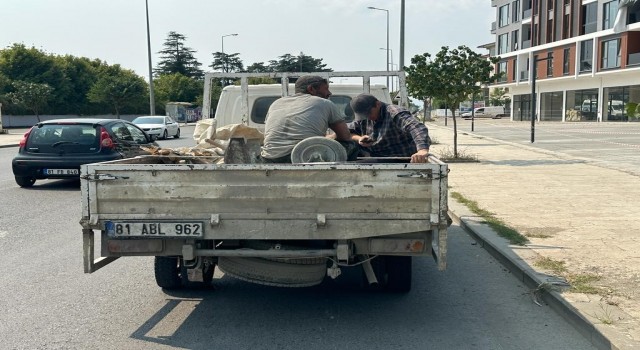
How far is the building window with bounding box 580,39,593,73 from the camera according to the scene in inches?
2067

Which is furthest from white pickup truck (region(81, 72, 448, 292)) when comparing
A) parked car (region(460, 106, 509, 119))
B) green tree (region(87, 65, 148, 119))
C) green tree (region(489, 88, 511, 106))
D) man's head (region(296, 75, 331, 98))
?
parked car (region(460, 106, 509, 119))

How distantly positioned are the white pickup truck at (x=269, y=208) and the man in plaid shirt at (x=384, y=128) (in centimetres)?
142

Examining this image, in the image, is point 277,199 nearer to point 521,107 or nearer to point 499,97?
point 521,107

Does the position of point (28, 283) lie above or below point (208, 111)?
below

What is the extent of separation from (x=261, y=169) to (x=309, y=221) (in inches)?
19.5

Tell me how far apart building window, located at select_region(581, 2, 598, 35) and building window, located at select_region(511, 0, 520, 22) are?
1412 centimetres

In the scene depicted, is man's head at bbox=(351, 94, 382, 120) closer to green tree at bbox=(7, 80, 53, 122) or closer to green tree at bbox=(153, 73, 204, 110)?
green tree at bbox=(7, 80, 53, 122)

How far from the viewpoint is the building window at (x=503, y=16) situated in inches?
2781

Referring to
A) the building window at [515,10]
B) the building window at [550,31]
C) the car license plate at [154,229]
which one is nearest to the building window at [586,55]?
the building window at [550,31]

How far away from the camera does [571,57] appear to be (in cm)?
5541

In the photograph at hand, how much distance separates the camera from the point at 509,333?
4945 mm

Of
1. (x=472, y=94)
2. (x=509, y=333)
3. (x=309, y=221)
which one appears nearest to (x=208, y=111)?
(x=309, y=221)

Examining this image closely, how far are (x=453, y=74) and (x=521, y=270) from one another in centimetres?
1385

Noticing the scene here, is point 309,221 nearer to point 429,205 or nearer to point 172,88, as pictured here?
point 429,205
